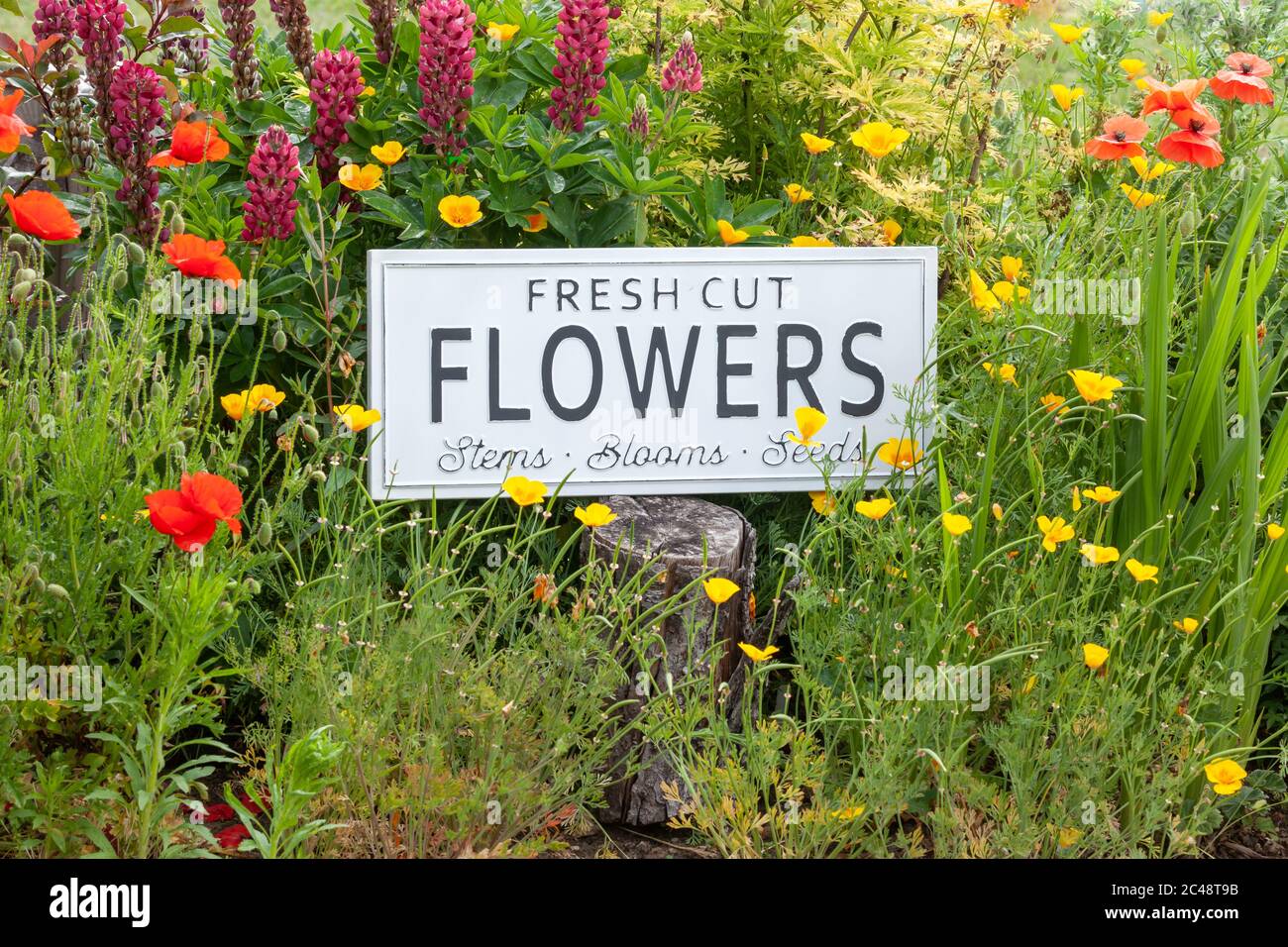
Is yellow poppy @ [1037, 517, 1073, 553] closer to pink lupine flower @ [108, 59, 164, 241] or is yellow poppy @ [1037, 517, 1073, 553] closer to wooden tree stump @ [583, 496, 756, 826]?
wooden tree stump @ [583, 496, 756, 826]

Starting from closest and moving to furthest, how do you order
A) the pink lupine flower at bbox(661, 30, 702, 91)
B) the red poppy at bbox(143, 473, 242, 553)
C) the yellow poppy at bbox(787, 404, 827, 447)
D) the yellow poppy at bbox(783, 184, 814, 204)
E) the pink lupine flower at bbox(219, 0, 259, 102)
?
the red poppy at bbox(143, 473, 242, 553) → the yellow poppy at bbox(787, 404, 827, 447) → the pink lupine flower at bbox(661, 30, 702, 91) → the pink lupine flower at bbox(219, 0, 259, 102) → the yellow poppy at bbox(783, 184, 814, 204)

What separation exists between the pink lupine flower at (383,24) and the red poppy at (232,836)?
4.73 ft

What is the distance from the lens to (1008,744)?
5.69 ft

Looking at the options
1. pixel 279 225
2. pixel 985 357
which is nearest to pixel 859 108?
pixel 985 357

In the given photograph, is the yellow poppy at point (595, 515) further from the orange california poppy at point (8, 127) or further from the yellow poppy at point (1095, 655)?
the orange california poppy at point (8, 127)

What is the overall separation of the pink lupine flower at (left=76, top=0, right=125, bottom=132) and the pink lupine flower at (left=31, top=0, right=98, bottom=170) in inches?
3.5

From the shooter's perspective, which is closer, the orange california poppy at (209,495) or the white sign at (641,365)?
the orange california poppy at (209,495)

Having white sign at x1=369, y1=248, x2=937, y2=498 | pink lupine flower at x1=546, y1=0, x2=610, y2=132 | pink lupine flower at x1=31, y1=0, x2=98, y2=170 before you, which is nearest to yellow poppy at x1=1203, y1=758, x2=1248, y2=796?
white sign at x1=369, y1=248, x2=937, y2=498

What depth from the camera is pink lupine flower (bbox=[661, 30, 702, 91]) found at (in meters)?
2.17

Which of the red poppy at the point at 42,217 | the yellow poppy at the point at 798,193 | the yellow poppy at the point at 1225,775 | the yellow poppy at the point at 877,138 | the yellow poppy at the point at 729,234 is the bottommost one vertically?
the yellow poppy at the point at 1225,775

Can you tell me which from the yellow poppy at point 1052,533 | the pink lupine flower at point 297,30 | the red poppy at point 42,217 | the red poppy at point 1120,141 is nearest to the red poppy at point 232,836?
Answer: the red poppy at point 42,217

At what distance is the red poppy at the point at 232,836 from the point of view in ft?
5.99

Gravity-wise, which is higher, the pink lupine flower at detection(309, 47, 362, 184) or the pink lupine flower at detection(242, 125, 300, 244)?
the pink lupine flower at detection(309, 47, 362, 184)
